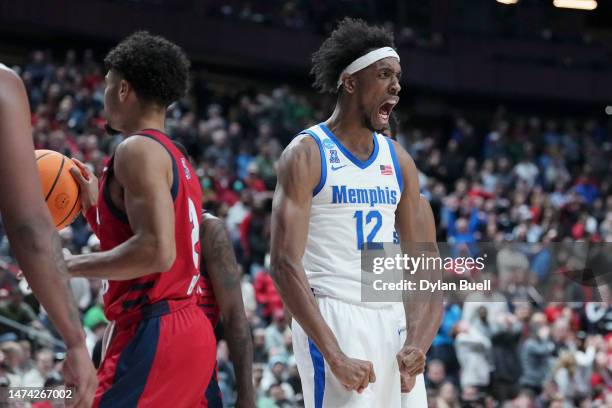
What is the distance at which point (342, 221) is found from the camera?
4641 mm

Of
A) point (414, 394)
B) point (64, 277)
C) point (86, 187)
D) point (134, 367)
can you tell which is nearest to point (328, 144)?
point (86, 187)

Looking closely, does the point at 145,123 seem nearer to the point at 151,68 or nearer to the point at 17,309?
the point at 151,68

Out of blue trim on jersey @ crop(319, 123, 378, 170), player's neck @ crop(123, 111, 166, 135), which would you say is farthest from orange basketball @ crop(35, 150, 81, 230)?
blue trim on jersey @ crop(319, 123, 378, 170)

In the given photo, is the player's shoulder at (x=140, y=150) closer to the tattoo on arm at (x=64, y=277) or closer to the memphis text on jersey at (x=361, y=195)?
the memphis text on jersey at (x=361, y=195)

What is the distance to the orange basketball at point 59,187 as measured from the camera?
4199mm

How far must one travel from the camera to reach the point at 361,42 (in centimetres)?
484

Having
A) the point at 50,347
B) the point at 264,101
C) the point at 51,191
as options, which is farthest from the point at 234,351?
the point at 264,101

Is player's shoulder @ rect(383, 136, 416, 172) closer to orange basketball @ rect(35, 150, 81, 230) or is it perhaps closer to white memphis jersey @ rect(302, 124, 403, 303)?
white memphis jersey @ rect(302, 124, 403, 303)

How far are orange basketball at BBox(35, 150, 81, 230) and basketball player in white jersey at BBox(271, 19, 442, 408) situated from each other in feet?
2.86

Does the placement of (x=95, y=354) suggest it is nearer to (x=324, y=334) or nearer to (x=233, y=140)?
(x=324, y=334)

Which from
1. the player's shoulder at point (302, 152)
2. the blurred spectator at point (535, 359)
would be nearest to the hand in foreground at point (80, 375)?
the player's shoulder at point (302, 152)

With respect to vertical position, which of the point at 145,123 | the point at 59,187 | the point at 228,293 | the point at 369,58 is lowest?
the point at 228,293

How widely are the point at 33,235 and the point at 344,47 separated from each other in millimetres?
2699

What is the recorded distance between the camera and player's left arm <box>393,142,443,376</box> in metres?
4.72
